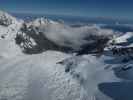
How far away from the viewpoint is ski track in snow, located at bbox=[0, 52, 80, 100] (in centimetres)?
5469

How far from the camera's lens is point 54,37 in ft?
505

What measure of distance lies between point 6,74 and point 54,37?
78658 mm

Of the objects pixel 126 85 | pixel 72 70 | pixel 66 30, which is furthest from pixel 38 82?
pixel 66 30

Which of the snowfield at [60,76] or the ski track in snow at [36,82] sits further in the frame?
the ski track in snow at [36,82]

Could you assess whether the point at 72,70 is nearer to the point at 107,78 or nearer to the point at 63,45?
the point at 107,78

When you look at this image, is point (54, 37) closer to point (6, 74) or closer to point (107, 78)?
point (6, 74)


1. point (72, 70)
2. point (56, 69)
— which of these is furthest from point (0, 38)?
point (72, 70)

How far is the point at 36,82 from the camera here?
66750 millimetres

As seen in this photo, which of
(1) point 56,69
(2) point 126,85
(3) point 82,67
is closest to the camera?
(2) point 126,85

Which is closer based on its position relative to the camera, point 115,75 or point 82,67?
point 115,75

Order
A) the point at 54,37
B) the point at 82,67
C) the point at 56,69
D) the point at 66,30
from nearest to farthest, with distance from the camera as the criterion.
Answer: the point at 82,67
the point at 56,69
the point at 54,37
the point at 66,30

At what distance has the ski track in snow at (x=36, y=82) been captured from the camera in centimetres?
5469

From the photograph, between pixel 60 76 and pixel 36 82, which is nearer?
pixel 36 82

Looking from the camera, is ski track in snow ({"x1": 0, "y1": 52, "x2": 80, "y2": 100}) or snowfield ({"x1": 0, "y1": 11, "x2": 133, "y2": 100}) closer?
snowfield ({"x1": 0, "y1": 11, "x2": 133, "y2": 100})
